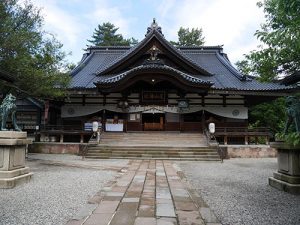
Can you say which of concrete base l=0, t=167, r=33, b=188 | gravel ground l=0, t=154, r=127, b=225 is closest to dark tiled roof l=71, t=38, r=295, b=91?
gravel ground l=0, t=154, r=127, b=225

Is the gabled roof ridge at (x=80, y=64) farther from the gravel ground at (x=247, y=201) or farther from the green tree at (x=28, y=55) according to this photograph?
the gravel ground at (x=247, y=201)

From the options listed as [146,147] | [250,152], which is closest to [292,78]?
[146,147]

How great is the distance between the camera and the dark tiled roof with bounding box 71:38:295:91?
18984 mm

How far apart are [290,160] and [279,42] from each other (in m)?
3.72

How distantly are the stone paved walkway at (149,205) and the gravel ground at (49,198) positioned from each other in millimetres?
397

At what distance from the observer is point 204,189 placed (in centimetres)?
689

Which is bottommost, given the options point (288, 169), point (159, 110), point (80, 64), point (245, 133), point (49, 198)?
point (49, 198)

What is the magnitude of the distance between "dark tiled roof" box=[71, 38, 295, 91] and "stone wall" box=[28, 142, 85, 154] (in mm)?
4651

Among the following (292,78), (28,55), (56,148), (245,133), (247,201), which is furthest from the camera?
(245,133)

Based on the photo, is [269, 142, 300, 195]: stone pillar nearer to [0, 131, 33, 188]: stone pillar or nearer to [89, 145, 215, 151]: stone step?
[0, 131, 33, 188]: stone pillar

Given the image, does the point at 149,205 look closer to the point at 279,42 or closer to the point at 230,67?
the point at 279,42

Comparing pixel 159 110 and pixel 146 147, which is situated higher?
pixel 159 110

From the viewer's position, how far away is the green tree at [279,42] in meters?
3.82

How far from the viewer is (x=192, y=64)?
2102 centimetres
